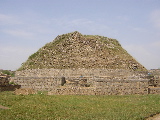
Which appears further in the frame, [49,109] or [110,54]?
[110,54]

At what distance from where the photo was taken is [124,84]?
20.9 m

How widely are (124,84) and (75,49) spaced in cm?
1540

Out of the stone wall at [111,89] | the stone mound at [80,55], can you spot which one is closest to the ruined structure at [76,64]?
the stone mound at [80,55]

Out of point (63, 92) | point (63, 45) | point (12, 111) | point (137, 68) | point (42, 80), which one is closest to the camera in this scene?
point (12, 111)

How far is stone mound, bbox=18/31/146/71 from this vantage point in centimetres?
3275

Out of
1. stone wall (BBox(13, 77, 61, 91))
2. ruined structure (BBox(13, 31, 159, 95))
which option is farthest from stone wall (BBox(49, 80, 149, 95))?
stone wall (BBox(13, 77, 61, 91))

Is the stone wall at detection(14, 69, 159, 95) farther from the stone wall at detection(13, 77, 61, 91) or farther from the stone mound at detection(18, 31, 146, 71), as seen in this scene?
the stone mound at detection(18, 31, 146, 71)

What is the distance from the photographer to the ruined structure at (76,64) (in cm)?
2602

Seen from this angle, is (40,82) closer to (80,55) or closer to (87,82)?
(87,82)

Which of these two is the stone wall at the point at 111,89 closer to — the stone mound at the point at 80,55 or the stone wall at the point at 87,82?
the stone wall at the point at 87,82

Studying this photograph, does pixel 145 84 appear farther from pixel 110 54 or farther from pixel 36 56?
pixel 36 56

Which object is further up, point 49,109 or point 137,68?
point 137,68

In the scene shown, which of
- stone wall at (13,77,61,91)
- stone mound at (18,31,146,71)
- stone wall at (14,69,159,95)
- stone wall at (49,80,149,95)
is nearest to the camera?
stone wall at (49,80,149,95)

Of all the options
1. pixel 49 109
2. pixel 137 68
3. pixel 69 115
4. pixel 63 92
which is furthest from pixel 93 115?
pixel 137 68
